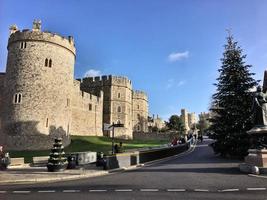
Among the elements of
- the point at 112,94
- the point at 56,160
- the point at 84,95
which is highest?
the point at 112,94

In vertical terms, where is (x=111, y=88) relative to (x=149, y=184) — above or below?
above

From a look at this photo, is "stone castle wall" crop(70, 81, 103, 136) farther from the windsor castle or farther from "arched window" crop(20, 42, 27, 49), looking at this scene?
"arched window" crop(20, 42, 27, 49)

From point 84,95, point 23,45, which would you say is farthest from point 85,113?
point 23,45

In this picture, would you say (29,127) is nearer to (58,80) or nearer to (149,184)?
(58,80)

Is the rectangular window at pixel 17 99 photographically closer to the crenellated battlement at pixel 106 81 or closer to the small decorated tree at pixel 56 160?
the small decorated tree at pixel 56 160

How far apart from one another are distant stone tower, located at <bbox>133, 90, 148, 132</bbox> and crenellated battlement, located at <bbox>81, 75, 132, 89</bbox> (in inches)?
479

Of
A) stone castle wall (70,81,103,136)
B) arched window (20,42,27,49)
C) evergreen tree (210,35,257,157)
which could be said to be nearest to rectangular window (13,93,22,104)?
arched window (20,42,27,49)

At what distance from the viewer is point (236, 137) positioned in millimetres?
21703

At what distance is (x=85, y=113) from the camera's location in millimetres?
51406

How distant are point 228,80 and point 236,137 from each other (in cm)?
481

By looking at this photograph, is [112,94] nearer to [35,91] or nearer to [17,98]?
[35,91]

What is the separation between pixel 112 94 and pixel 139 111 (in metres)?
16.6

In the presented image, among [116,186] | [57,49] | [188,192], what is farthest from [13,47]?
[188,192]

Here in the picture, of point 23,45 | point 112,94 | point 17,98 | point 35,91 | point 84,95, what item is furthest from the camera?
point 112,94
